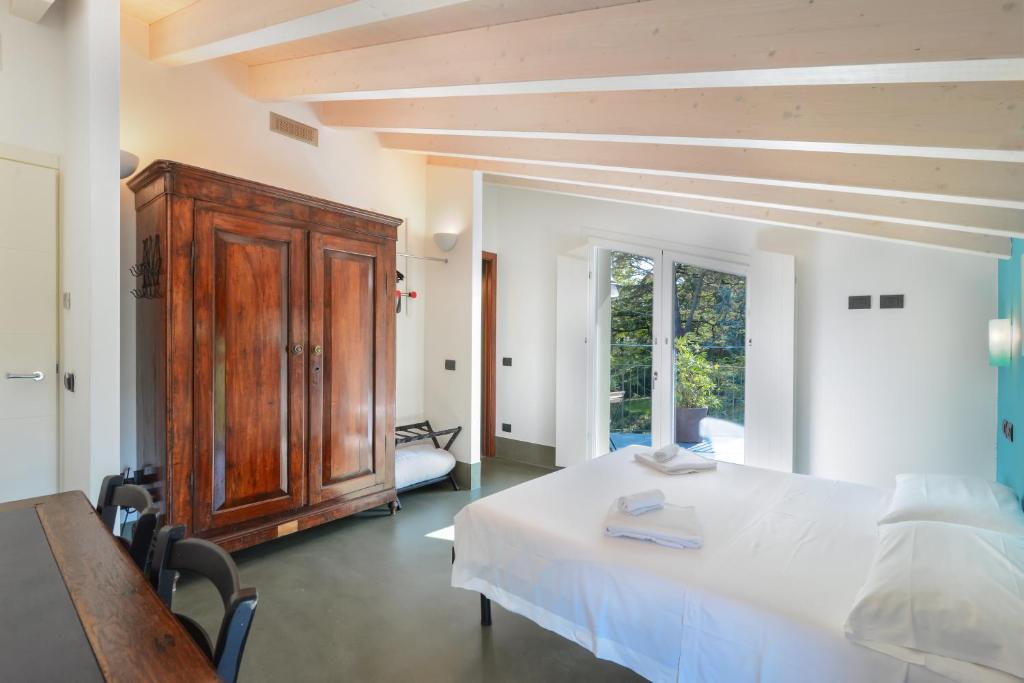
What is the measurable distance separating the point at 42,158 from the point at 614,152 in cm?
293

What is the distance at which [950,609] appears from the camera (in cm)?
132

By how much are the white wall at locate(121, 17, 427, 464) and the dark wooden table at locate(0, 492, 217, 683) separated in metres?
1.86

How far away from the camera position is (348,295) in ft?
10.9

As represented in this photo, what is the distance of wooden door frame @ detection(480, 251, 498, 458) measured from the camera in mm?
5520

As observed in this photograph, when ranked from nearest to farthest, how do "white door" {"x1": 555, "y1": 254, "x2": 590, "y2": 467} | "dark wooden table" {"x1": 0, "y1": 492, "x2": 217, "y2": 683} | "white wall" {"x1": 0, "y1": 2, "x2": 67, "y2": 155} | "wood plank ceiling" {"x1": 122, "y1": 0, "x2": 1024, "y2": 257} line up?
"dark wooden table" {"x1": 0, "y1": 492, "x2": 217, "y2": 683} → "wood plank ceiling" {"x1": 122, "y1": 0, "x2": 1024, "y2": 257} → "white wall" {"x1": 0, "y1": 2, "x2": 67, "y2": 155} → "white door" {"x1": 555, "y1": 254, "x2": 590, "y2": 467}

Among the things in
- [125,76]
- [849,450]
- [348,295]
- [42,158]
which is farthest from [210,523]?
[849,450]

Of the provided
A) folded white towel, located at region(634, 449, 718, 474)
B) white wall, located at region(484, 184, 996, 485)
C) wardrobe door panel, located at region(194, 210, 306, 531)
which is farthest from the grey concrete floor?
white wall, located at region(484, 184, 996, 485)

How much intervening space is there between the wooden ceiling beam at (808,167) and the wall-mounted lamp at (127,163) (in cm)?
210

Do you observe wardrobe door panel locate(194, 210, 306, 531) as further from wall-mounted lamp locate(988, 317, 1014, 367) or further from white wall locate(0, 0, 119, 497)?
wall-mounted lamp locate(988, 317, 1014, 367)

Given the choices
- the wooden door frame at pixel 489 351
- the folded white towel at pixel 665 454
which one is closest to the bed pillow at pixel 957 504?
the folded white towel at pixel 665 454

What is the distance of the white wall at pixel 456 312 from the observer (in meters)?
4.32

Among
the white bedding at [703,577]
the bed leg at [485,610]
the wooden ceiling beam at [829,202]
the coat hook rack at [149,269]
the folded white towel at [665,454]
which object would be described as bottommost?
the bed leg at [485,610]

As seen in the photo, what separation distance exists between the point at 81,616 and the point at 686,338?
424 cm

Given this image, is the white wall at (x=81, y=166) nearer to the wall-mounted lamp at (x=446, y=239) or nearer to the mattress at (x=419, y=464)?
the mattress at (x=419, y=464)
